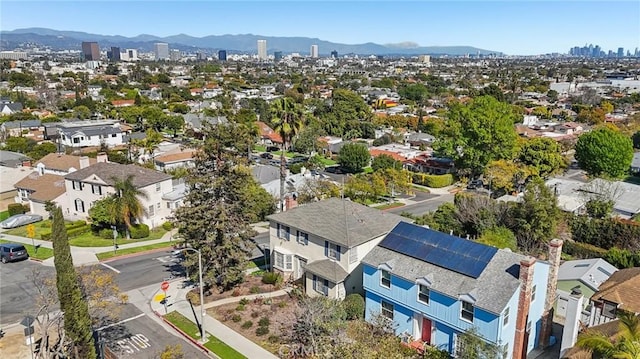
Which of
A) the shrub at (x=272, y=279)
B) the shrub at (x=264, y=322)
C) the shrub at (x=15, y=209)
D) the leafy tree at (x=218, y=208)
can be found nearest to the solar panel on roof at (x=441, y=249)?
the shrub at (x=264, y=322)

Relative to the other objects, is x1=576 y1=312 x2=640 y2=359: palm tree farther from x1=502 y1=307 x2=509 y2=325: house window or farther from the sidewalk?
the sidewalk

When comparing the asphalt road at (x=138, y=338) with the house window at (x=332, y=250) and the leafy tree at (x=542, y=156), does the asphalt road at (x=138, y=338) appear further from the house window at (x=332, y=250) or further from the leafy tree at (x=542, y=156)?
the leafy tree at (x=542, y=156)

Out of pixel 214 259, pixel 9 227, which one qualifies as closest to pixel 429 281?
pixel 214 259

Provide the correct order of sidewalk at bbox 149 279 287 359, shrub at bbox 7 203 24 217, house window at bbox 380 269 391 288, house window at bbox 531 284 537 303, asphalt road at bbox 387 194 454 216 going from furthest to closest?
asphalt road at bbox 387 194 454 216 → shrub at bbox 7 203 24 217 → house window at bbox 380 269 391 288 → sidewalk at bbox 149 279 287 359 → house window at bbox 531 284 537 303

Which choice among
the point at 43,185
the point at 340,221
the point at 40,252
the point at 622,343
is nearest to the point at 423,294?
the point at 340,221

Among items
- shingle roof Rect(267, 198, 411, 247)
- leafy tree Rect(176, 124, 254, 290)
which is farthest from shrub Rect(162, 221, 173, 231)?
shingle roof Rect(267, 198, 411, 247)

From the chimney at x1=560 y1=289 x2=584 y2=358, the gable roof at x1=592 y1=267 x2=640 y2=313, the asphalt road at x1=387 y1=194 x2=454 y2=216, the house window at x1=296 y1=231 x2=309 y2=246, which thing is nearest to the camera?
the chimney at x1=560 y1=289 x2=584 y2=358
